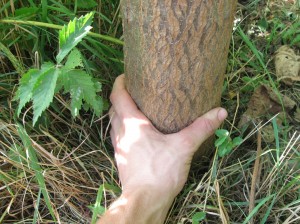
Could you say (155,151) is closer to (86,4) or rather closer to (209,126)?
(209,126)

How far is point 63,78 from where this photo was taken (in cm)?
133

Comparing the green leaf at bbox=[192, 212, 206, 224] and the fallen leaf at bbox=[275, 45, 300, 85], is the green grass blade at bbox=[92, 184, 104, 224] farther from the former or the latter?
the fallen leaf at bbox=[275, 45, 300, 85]

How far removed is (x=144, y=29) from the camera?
127 centimetres

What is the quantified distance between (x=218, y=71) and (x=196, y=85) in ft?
0.28

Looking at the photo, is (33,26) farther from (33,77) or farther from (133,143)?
(133,143)

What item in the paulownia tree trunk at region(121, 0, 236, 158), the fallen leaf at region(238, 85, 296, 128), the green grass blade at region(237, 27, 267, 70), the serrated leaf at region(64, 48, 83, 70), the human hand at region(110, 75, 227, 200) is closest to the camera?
the paulownia tree trunk at region(121, 0, 236, 158)

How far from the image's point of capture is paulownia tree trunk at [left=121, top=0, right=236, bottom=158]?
3.93 feet

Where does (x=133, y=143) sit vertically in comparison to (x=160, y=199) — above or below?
above

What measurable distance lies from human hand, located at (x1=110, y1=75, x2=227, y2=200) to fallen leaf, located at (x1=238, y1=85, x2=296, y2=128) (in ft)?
0.75

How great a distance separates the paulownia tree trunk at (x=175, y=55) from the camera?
3.93 feet

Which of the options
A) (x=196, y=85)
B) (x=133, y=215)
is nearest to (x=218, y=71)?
(x=196, y=85)

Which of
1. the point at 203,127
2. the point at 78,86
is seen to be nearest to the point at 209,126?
the point at 203,127

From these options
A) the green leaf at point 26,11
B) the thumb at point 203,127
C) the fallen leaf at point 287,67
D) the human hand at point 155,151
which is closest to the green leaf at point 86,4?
the green leaf at point 26,11

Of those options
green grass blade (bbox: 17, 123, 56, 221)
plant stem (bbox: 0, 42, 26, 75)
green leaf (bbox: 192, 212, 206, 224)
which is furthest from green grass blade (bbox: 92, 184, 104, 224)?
plant stem (bbox: 0, 42, 26, 75)
